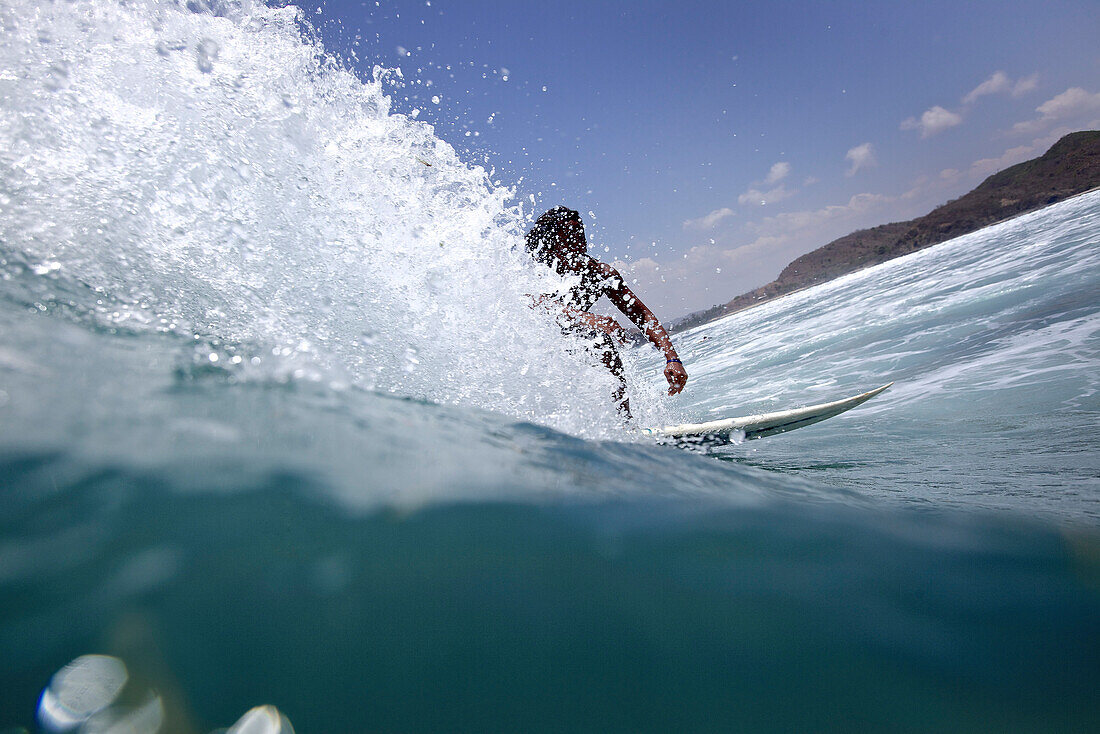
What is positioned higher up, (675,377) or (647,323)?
(647,323)

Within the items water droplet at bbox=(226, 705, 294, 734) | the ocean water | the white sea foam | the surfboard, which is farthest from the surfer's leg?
water droplet at bbox=(226, 705, 294, 734)

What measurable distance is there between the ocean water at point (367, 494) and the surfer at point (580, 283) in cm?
61

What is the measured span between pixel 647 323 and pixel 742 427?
3.89 ft

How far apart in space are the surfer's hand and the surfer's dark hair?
54.1 inches

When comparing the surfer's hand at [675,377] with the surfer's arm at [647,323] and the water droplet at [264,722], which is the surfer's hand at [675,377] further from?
the water droplet at [264,722]

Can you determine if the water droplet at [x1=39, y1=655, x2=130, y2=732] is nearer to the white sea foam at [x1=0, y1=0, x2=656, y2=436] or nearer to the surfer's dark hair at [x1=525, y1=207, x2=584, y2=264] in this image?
the white sea foam at [x1=0, y1=0, x2=656, y2=436]

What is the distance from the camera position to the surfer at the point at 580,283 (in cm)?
398

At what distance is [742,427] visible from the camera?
402 cm

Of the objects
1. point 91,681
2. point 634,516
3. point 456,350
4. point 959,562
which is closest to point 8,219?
point 456,350

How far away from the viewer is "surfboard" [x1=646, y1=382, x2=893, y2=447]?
373 cm

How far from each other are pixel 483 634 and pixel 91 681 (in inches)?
23.5

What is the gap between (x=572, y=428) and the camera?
2949 mm

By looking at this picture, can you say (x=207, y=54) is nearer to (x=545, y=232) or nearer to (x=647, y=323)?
(x=545, y=232)

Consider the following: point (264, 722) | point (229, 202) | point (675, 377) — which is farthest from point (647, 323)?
point (264, 722)
